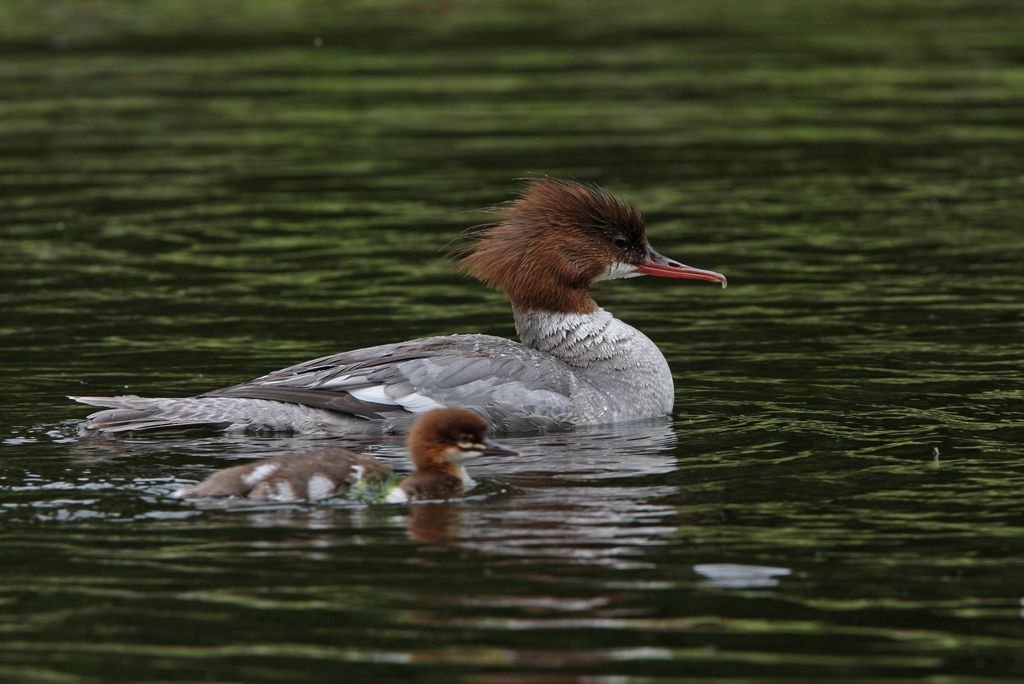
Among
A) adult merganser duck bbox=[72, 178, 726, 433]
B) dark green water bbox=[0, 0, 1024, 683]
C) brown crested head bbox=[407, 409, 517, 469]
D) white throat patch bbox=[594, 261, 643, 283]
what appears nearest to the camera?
dark green water bbox=[0, 0, 1024, 683]

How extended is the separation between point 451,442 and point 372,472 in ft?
1.29

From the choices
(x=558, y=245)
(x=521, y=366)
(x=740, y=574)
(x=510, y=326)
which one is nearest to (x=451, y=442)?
(x=521, y=366)

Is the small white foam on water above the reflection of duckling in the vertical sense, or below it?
below

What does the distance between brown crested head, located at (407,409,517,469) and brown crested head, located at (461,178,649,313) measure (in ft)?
7.61

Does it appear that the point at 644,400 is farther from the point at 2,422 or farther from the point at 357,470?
the point at 2,422

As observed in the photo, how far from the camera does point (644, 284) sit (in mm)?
14539

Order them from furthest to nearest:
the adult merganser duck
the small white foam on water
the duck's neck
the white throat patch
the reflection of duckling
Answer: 1. the white throat patch
2. the duck's neck
3. the adult merganser duck
4. the reflection of duckling
5. the small white foam on water

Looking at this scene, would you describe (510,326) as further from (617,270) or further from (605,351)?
(605,351)

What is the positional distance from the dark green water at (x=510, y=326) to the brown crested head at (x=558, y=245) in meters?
0.96

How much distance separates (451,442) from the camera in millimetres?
8227

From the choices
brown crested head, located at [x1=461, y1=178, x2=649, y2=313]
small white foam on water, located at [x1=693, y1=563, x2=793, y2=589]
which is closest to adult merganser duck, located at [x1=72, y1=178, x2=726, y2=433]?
brown crested head, located at [x1=461, y1=178, x2=649, y2=313]

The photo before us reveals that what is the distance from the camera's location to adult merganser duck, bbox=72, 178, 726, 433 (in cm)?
959

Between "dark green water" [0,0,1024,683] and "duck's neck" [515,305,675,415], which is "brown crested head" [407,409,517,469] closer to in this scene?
"dark green water" [0,0,1024,683]

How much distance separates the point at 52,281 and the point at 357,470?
6498 mm
